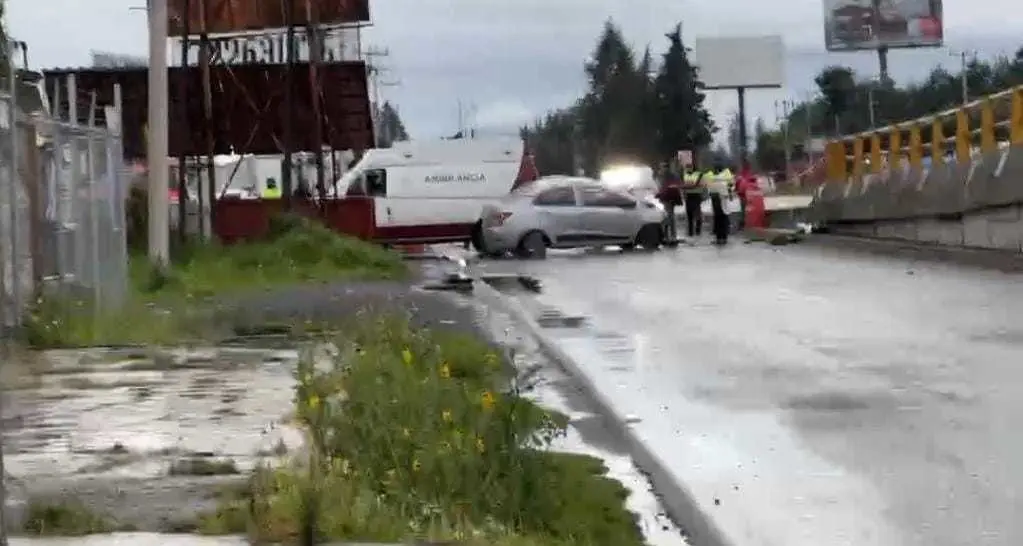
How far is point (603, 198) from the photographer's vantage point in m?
35.2

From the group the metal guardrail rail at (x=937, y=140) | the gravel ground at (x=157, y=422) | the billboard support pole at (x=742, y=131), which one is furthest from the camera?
the billboard support pole at (x=742, y=131)

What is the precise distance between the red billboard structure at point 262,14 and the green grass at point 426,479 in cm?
2308

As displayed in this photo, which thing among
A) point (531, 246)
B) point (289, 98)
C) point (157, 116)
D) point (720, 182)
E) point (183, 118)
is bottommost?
point (531, 246)

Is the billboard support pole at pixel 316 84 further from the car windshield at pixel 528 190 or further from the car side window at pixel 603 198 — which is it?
the car side window at pixel 603 198

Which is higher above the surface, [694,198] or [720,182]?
[720,182]

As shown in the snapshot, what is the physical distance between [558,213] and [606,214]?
1091mm

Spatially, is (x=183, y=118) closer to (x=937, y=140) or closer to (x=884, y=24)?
(x=937, y=140)

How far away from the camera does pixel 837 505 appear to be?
8773 millimetres

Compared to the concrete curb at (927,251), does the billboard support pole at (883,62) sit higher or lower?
higher

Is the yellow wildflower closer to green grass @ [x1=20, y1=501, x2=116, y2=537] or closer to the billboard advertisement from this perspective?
green grass @ [x1=20, y1=501, x2=116, y2=537]

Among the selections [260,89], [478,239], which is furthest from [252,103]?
[478,239]

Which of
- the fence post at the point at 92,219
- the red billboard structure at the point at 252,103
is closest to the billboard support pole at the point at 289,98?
the red billboard structure at the point at 252,103

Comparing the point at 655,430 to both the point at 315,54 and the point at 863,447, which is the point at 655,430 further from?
the point at 315,54

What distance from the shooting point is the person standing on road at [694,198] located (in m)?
39.6
